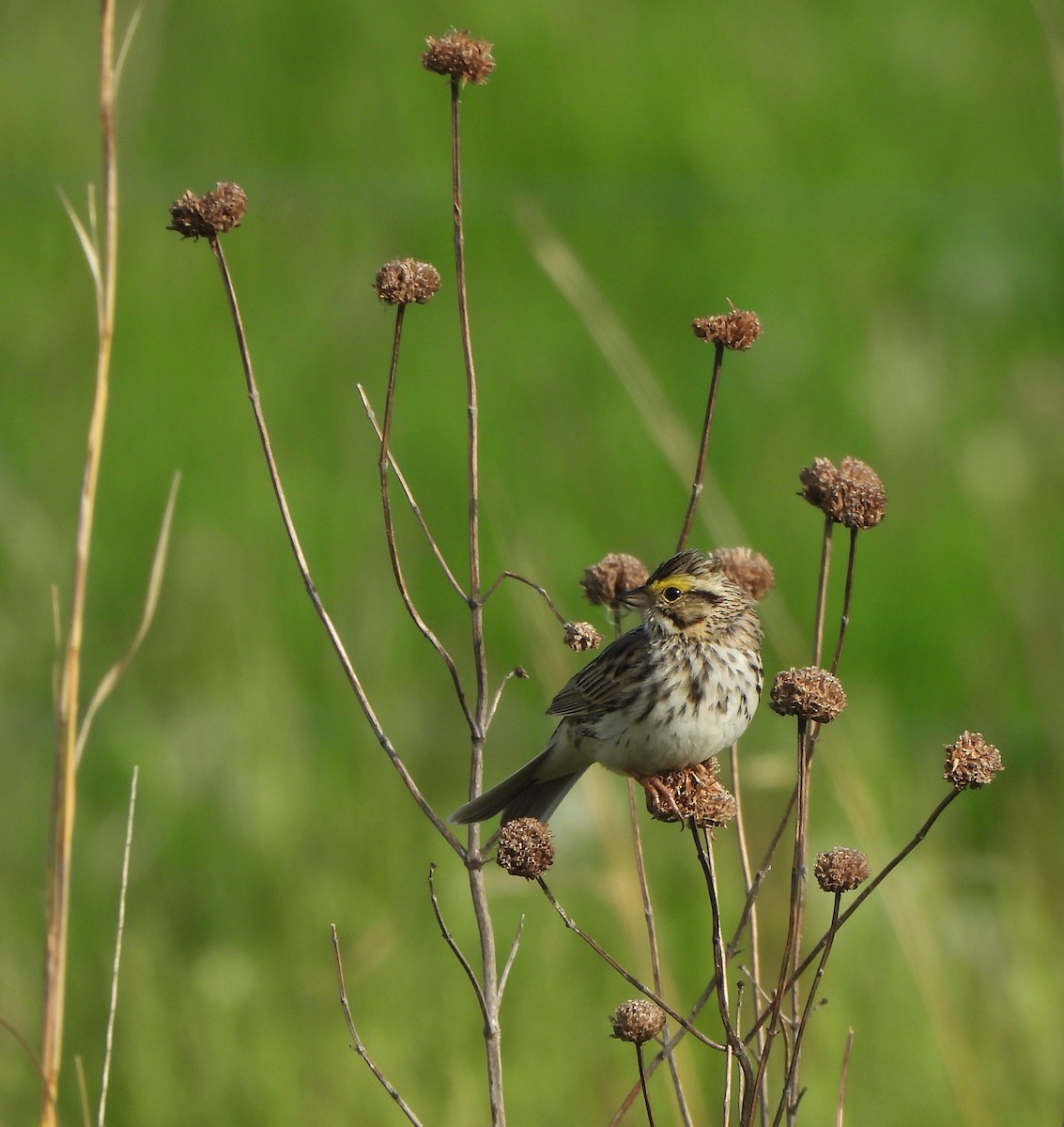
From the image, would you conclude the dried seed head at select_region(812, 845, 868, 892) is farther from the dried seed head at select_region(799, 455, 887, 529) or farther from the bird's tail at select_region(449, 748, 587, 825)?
the bird's tail at select_region(449, 748, 587, 825)

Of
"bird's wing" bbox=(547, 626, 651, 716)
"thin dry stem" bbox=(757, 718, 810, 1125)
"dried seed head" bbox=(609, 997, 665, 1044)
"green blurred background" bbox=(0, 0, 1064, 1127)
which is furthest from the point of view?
"green blurred background" bbox=(0, 0, 1064, 1127)

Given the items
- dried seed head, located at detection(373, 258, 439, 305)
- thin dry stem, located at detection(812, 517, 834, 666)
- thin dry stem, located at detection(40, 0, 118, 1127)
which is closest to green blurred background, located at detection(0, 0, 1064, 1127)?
thin dry stem, located at detection(812, 517, 834, 666)

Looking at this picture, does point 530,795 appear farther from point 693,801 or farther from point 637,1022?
point 637,1022

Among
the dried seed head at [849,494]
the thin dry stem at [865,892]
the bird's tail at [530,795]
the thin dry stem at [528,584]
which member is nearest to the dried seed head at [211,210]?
the thin dry stem at [528,584]

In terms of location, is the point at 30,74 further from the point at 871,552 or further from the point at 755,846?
the point at 755,846

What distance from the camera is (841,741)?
6445 millimetres

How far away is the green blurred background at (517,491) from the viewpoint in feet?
19.0

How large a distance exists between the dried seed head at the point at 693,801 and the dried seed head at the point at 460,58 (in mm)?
1206

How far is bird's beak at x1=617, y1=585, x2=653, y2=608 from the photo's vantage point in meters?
3.40

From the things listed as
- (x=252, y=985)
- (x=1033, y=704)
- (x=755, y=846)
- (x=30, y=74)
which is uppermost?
(x=30, y=74)

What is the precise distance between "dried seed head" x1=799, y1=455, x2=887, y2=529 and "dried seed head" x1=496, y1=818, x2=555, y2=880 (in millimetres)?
708

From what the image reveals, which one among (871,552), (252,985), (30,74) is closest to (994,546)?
(871,552)

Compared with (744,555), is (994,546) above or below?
above

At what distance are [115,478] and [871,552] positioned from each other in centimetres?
370
